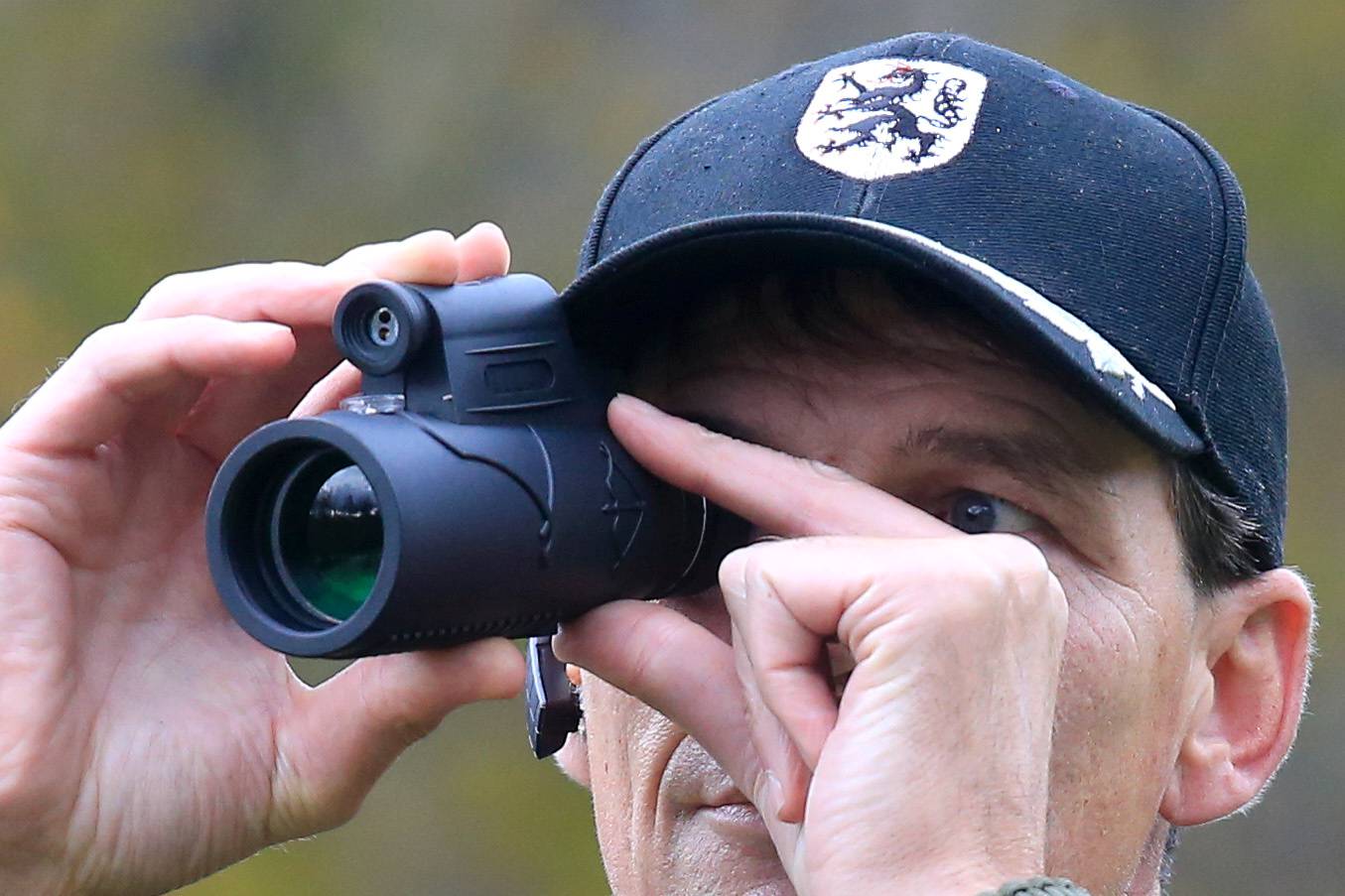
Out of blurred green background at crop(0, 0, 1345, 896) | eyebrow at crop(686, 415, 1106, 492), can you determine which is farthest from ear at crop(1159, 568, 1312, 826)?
blurred green background at crop(0, 0, 1345, 896)

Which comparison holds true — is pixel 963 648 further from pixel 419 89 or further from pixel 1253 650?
pixel 419 89

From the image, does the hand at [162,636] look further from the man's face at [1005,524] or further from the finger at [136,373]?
the man's face at [1005,524]

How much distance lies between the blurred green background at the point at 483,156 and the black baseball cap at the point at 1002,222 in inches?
219

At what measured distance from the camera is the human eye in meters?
1.72

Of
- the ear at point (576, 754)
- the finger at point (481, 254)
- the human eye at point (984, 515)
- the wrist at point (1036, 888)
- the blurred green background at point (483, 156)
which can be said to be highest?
the finger at point (481, 254)

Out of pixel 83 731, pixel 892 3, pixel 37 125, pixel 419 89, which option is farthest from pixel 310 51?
pixel 83 731

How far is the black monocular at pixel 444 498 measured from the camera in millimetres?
1419

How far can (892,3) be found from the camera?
779 centimetres

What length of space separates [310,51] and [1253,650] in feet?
24.4

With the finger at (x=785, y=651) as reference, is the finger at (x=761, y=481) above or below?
above

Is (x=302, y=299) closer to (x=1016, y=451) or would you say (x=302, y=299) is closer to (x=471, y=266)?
(x=471, y=266)

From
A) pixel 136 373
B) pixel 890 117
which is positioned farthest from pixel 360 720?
pixel 890 117

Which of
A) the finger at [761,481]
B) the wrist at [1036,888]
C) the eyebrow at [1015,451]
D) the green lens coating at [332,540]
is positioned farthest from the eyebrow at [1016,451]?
the green lens coating at [332,540]

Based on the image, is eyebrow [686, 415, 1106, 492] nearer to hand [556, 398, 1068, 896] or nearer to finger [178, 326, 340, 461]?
hand [556, 398, 1068, 896]
